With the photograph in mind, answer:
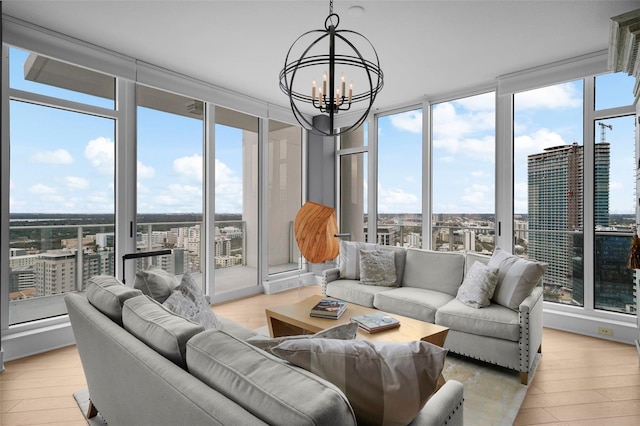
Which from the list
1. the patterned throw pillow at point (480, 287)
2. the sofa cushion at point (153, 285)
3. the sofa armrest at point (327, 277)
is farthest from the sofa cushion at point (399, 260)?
the sofa cushion at point (153, 285)

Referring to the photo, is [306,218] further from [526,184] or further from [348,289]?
[526,184]

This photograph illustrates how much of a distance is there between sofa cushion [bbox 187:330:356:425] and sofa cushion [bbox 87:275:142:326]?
722 mm

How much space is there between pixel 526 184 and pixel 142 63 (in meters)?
4.38

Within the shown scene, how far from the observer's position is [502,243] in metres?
4.12

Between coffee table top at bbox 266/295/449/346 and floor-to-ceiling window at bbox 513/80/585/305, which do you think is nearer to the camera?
coffee table top at bbox 266/295/449/346

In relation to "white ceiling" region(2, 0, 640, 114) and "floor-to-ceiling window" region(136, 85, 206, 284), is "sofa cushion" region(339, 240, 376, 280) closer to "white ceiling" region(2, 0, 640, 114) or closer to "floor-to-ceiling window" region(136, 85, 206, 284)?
"floor-to-ceiling window" region(136, 85, 206, 284)

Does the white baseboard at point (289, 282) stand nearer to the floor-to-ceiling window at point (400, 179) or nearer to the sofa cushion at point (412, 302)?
the floor-to-ceiling window at point (400, 179)

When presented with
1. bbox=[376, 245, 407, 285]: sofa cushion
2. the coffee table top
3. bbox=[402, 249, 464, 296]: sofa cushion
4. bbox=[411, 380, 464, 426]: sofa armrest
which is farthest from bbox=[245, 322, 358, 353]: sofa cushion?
bbox=[376, 245, 407, 285]: sofa cushion

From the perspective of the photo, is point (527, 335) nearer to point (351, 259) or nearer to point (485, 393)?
point (485, 393)

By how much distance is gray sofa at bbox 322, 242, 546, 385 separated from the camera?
2.56m

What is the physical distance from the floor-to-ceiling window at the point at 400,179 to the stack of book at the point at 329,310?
2428mm

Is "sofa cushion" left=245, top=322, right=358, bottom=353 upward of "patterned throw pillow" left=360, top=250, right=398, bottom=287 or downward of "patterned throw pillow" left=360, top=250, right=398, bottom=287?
upward

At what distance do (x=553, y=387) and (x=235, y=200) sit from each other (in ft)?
12.8

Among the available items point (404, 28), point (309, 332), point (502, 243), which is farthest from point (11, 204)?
point (502, 243)
